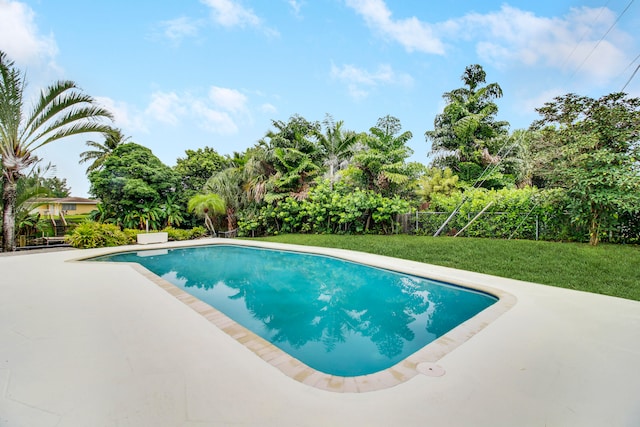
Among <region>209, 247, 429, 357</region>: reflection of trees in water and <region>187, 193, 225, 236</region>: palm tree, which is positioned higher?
<region>187, 193, 225, 236</region>: palm tree

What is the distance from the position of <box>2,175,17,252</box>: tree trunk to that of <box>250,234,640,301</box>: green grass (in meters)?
12.5

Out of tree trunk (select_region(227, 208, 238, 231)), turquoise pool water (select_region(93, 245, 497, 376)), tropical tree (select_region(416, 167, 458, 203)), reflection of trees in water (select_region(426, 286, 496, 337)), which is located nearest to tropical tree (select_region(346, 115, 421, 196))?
tropical tree (select_region(416, 167, 458, 203))

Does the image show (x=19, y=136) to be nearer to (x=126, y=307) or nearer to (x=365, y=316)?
(x=126, y=307)

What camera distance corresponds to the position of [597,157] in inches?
260

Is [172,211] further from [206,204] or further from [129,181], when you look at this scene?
[129,181]

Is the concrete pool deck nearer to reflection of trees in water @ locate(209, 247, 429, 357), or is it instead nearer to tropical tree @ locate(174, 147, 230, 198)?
reflection of trees in water @ locate(209, 247, 429, 357)

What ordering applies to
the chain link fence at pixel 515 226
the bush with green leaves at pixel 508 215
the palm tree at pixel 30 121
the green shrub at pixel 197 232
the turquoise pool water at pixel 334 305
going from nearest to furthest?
1. the turquoise pool water at pixel 334 305
2. the chain link fence at pixel 515 226
3. the bush with green leaves at pixel 508 215
4. the palm tree at pixel 30 121
5. the green shrub at pixel 197 232

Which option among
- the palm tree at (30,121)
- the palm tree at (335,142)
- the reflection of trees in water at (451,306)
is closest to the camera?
the reflection of trees in water at (451,306)

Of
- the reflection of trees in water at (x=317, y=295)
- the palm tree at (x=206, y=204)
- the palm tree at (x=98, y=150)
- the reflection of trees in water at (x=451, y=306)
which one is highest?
the palm tree at (x=98, y=150)

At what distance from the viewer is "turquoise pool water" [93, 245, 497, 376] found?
3594 mm

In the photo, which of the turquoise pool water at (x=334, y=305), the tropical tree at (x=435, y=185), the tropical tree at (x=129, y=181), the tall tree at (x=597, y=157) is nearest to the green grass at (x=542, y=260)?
the tall tree at (x=597, y=157)

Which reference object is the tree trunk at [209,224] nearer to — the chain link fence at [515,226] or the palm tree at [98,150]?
the palm tree at [98,150]

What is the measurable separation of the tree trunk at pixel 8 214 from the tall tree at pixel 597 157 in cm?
1648

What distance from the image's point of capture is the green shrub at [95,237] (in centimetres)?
1149
